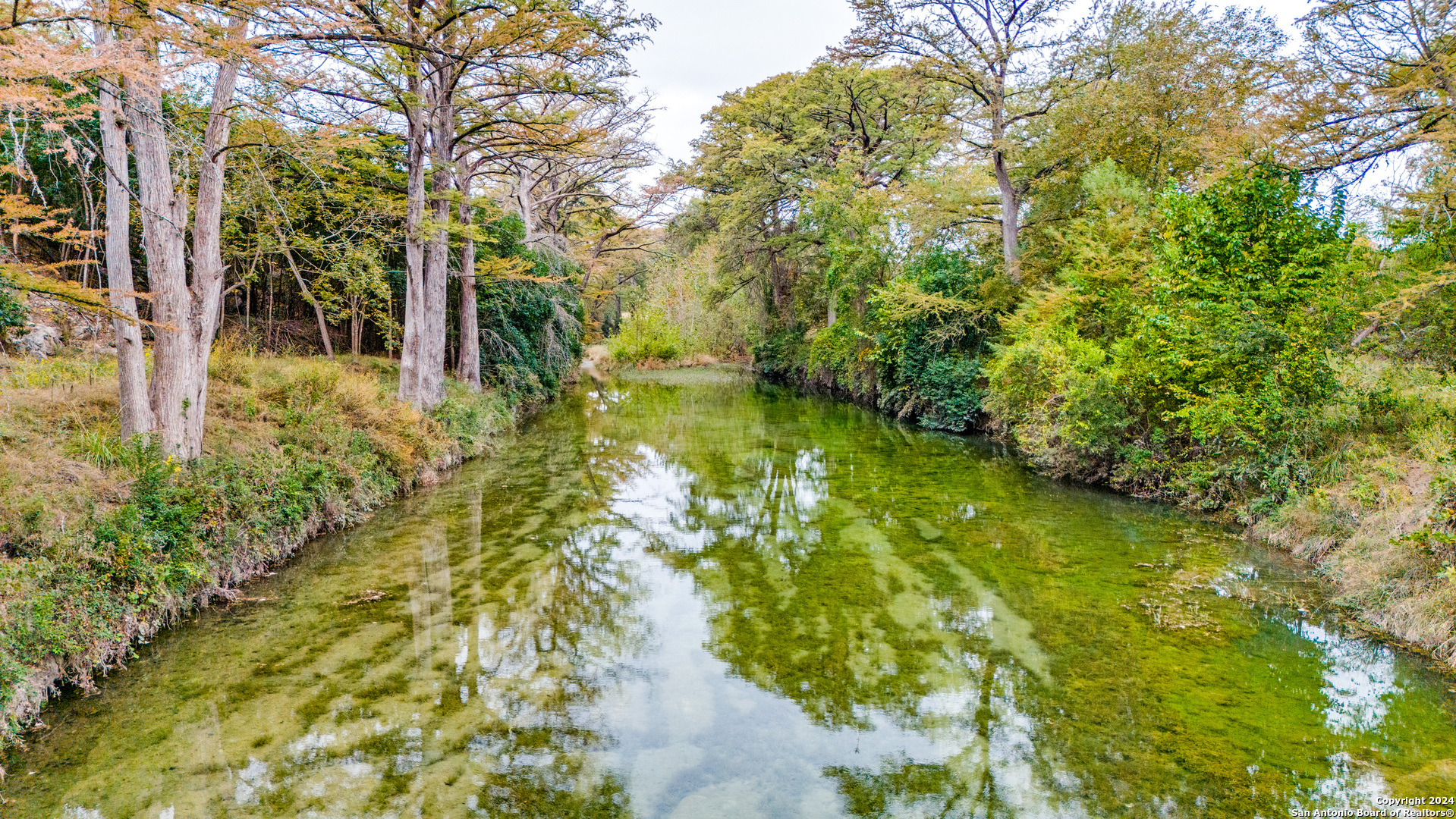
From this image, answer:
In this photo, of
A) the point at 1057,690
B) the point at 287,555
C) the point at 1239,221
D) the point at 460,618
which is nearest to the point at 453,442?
the point at 287,555

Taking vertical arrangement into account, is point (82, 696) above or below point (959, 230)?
below

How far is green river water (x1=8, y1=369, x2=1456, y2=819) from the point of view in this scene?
3934mm

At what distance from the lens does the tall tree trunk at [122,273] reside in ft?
21.0

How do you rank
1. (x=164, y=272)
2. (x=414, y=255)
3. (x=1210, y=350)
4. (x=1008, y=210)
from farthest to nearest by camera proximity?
(x=1008, y=210) → (x=414, y=255) → (x=1210, y=350) → (x=164, y=272)

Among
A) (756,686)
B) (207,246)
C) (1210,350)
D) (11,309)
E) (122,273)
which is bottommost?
(756,686)

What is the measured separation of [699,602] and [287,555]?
4.38 meters

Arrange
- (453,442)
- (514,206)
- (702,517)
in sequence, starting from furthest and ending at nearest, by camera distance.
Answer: (514,206), (453,442), (702,517)

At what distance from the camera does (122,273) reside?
6.51m

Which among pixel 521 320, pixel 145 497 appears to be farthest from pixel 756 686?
pixel 521 320

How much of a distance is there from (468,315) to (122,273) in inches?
365

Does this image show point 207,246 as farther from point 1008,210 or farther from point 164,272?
point 1008,210

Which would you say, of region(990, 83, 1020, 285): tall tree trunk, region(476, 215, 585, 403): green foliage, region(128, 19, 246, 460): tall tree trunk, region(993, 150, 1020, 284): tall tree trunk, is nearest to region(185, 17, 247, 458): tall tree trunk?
region(128, 19, 246, 460): tall tree trunk

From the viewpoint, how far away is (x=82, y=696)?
15.4 ft

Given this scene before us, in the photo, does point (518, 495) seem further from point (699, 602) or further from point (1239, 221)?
point (1239, 221)
